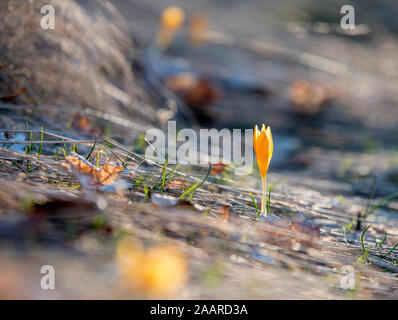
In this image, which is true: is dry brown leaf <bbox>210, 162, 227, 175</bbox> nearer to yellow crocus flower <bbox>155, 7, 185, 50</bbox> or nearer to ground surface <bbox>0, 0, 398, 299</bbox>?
ground surface <bbox>0, 0, 398, 299</bbox>

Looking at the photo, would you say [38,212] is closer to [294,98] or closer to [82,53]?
[82,53]

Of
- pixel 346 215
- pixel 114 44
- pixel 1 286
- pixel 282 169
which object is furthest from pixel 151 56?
pixel 1 286

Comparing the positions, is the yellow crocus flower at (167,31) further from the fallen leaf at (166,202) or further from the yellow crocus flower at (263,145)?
the fallen leaf at (166,202)

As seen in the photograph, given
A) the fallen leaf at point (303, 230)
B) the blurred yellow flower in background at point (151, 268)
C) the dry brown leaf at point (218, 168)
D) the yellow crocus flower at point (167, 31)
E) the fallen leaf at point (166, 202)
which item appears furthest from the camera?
the yellow crocus flower at point (167, 31)

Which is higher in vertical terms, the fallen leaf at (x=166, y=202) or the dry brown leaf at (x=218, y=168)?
the dry brown leaf at (x=218, y=168)

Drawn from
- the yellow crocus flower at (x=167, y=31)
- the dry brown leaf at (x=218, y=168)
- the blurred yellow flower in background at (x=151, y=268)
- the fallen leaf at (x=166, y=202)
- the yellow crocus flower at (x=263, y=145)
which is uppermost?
the yellow crocus flower at (x=167, y=31)

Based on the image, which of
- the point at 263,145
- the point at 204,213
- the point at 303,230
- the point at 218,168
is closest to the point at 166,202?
the point at 204,213

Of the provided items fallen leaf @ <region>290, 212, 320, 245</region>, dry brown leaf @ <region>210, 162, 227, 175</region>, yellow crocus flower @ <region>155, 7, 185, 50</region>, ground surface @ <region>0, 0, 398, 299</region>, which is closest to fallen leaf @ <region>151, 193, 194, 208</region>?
ground surface @ <region>0, 0, 398, 299</region>

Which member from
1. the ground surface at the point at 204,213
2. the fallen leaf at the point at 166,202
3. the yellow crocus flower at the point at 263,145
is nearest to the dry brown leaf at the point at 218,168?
the ground surface at the point at 204,213

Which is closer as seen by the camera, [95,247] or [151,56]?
[95,247]
